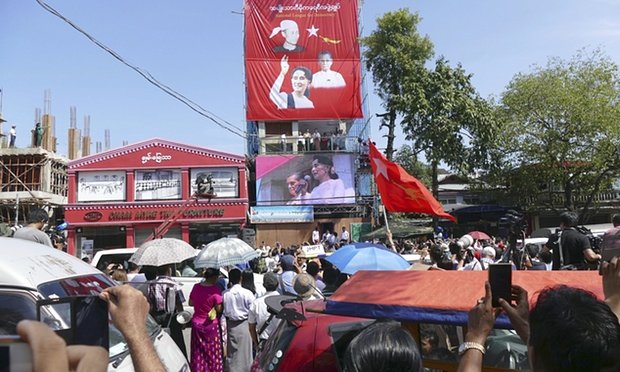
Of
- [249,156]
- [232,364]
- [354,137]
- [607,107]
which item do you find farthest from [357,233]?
[232,364]

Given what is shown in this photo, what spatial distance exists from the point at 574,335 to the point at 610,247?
50.1 inches

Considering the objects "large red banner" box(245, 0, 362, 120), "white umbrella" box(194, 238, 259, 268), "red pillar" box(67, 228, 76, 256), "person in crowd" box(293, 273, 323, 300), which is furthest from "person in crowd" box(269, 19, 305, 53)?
"person in crowd" box(293, 273, 323, 300)

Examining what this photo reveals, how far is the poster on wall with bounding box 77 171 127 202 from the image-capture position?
30.3 metres

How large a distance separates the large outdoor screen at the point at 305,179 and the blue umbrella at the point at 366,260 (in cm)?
2305

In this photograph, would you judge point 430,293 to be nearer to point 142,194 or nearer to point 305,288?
point 305,288

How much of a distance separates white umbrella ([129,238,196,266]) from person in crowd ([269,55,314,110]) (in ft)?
Result: 85.2

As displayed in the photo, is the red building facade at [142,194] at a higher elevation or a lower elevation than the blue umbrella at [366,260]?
higher

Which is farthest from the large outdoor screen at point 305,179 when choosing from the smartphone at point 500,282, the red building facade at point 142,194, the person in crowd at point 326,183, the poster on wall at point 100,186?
the smartphone at point 500,282

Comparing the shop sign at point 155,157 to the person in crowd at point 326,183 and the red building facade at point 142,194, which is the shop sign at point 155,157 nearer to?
the red building facade at point 142,194

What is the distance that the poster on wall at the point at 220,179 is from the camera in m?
30.5

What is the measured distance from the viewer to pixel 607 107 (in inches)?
1114

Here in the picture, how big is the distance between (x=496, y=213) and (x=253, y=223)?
18.1 m

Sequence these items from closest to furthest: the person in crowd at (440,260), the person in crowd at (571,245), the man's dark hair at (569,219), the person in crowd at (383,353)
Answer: the person in crowd at (383,353)
the person in crowd at (571,245)
the man's dark hair at (569,219)
the person in crowd at (440,260)

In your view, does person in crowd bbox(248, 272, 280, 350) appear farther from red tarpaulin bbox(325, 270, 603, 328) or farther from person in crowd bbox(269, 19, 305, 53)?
person in crowd bbox(269, 19, 305, 53)
